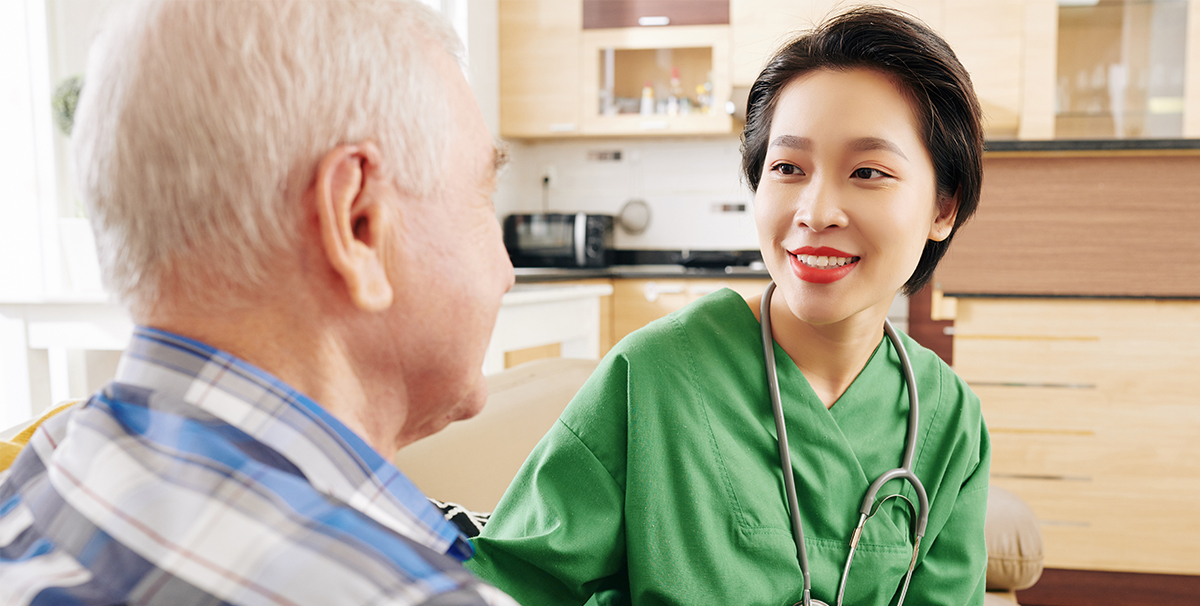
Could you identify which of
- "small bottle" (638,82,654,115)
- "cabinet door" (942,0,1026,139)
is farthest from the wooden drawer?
"small bottle" (638,82,654,115)

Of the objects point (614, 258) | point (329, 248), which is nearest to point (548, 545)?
point (329, 248)

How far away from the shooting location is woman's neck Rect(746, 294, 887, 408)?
0.97m

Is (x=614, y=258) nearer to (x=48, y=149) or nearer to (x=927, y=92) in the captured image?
(x=48, y=149)

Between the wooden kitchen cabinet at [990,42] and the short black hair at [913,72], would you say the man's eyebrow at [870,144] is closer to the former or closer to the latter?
the short black hair at [913,72]

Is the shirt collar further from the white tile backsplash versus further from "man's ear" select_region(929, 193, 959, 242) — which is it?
the white tile backsplash

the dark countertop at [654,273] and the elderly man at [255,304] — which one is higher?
the elderly man at [255,304]

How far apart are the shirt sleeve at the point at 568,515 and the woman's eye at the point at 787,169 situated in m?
0.27

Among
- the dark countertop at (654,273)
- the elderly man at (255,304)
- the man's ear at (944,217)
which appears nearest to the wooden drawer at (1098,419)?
the dark countertop at (654,273)

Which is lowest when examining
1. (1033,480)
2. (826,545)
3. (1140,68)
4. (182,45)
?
(1033,480)

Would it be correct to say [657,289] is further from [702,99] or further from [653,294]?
[702,99]

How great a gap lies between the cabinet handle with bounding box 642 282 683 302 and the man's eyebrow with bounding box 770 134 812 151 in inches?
107

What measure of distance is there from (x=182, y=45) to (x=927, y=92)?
0.75 m

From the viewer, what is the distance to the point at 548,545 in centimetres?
81

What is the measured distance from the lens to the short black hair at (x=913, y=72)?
884 mm
